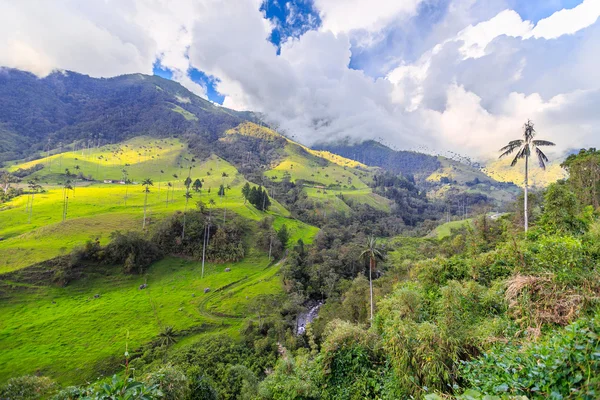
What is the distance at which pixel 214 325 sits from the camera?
→ 56250mm

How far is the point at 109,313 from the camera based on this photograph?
5612cm

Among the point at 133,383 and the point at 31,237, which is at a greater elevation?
the point at 133,383

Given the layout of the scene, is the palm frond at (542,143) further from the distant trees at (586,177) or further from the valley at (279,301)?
the distant trees at (586,177)

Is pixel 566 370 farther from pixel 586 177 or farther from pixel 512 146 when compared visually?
pixel 586 177

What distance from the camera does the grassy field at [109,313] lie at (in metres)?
43.5

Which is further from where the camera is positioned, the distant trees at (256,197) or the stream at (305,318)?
the distant trees at (256,197)

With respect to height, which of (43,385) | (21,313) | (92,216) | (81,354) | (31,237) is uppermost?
(92,216)

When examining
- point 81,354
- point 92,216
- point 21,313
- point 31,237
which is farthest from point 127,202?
point 81,354

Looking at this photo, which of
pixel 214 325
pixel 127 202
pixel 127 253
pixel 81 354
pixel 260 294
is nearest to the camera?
pixel 81 354

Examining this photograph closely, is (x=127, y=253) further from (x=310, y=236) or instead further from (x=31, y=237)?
(x=310, y=236)

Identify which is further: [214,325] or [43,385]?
[214,325]

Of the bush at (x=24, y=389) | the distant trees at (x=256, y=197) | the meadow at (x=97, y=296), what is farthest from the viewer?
the distant trees at (x=256, y=197)

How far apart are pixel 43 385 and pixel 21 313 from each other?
44.7 meters

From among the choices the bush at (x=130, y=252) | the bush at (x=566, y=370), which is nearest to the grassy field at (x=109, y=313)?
the bush at (x=130, y=252)
